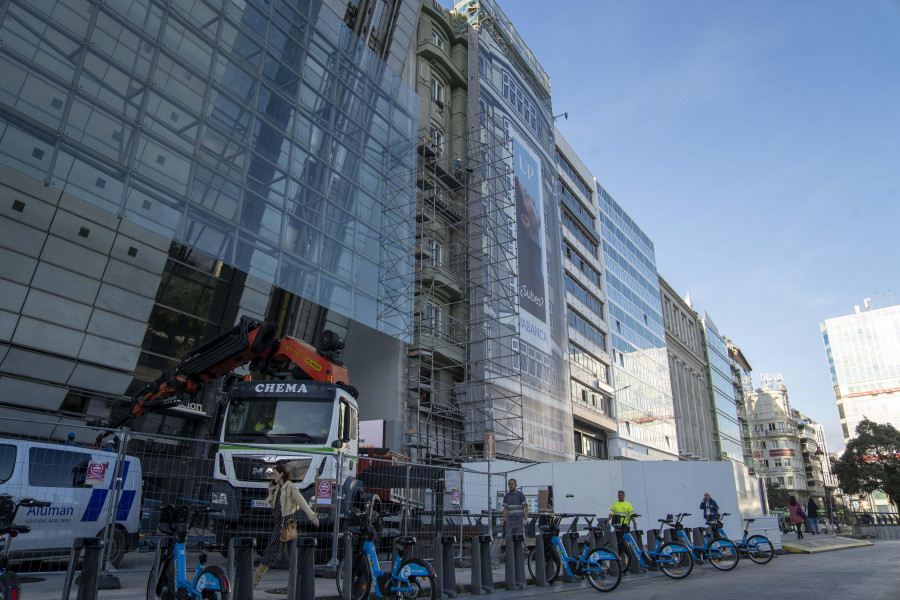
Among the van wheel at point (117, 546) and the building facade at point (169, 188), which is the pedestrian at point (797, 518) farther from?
the van wheel at point (117, 546)

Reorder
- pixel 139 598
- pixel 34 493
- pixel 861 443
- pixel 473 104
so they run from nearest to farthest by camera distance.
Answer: pixel 139 598 → pixel 34 493 → pixel 473 104 → pixel 861 443

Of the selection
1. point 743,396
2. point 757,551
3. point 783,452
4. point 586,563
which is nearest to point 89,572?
point 586,563

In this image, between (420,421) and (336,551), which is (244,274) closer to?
(420,421)

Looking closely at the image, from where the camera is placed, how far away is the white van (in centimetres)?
816

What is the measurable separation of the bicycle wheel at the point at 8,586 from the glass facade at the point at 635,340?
144ft

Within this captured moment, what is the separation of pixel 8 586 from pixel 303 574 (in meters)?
2.50

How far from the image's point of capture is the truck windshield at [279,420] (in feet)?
32.7

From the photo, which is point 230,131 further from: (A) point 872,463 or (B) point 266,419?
(A) point 872,463

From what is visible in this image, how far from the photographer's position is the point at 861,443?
54125 millimetres

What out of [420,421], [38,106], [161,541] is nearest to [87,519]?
[161,541]

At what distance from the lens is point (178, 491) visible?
829cm

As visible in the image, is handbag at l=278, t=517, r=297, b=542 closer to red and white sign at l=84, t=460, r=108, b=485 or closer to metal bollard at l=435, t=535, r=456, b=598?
metal bollard at l=435, t=535, r=456, b=598

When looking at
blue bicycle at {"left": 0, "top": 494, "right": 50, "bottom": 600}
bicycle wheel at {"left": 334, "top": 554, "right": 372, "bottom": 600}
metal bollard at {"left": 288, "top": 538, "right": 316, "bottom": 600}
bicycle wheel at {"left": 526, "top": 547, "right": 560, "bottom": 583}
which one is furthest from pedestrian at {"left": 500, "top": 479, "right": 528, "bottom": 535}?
blue bicycle at {"left": 0, "top": 494, "right": 50, "bottom": 600}

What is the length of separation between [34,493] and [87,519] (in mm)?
910
